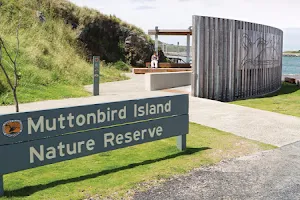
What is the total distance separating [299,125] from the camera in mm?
9219

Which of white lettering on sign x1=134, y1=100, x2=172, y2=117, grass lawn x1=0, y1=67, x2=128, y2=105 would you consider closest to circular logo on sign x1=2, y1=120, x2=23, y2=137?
white lettering on sign x1=134, y1=100, x2=172, y2=117

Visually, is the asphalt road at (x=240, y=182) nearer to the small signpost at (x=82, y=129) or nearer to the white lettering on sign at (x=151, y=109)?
the small signpost at (x=82, y=129)

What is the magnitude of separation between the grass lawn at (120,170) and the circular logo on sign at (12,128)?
2.48 ft

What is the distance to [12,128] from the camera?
4.45m

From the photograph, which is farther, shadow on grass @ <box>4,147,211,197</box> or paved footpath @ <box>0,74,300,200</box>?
paved footpath @ <box>0,74,300,200</box>

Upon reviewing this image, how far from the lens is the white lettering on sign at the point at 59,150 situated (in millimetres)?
4688

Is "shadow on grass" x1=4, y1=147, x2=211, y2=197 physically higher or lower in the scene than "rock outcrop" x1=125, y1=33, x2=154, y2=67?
lower

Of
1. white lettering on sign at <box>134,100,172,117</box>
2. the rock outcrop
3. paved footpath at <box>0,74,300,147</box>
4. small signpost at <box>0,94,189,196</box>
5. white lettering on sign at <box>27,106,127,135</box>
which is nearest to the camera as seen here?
small signpost at <box>0,94,189,196</box>

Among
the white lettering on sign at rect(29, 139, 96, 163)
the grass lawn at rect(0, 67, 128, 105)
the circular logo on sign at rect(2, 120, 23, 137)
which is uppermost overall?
the circular logo on sign at rect(2, 120, 23, 137)

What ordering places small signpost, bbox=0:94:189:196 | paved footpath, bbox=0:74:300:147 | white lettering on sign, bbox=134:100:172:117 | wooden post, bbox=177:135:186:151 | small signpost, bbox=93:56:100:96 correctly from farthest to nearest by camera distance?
small signpost, bbox=93:56:100:96, paved footpath, bbox=0:74:300:147, wooden post, bbox=177:135:186:151, white lettering on sign, bbox=134:100:172:117, small signpost, bbox=0:94:189:196

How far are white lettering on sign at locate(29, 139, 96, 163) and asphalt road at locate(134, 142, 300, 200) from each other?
3.45 feet

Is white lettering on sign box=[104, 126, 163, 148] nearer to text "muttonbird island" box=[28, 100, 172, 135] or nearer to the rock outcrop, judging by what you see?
text "muttonbird island" box=[28, 100, 172, 135]

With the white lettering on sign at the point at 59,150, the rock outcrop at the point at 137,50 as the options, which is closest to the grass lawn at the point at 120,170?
the white lettering on sign at the point at 59,150

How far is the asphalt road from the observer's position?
4.65 meters
